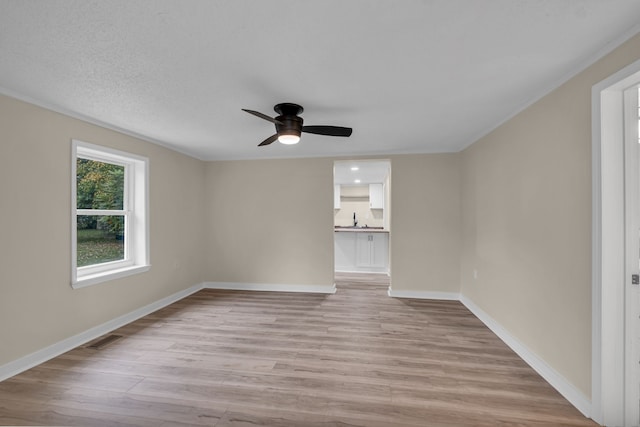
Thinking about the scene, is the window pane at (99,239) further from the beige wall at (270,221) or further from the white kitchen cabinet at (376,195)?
the white kitchen cabinet at (376,195)

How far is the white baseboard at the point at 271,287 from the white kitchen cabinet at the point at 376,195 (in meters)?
3.42

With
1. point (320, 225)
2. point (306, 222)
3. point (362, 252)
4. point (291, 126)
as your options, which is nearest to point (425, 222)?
point (320, 225)

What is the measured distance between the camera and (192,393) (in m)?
2.08

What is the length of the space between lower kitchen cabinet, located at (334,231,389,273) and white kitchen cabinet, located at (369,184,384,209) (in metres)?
1.53

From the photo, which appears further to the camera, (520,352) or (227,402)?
(520,352)

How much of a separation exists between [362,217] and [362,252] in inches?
79.3

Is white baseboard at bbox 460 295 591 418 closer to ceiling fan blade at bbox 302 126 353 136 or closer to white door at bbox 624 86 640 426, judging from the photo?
white door at bbox 624 86 640 426

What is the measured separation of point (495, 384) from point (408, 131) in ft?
8.90

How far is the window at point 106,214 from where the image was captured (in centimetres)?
301

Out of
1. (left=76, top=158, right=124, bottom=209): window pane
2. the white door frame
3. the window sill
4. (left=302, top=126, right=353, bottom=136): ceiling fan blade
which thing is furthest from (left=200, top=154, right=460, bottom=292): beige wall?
the white door frame

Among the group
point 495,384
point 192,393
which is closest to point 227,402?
point 192,393

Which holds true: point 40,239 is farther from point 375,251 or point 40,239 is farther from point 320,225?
point 375,251

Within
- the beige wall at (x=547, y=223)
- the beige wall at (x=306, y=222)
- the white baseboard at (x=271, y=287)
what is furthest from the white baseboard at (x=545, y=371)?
the white baseboard at (x=271, y=287)

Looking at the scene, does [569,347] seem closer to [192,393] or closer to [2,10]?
[192,393]
